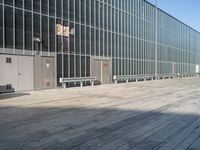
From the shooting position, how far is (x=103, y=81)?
2831 centimetres

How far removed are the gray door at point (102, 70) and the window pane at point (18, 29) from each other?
925 centimetres

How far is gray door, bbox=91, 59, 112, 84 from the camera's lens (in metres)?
26.8

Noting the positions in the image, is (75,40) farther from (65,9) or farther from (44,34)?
(44,34)

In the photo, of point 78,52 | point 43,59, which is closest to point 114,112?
point 43,59

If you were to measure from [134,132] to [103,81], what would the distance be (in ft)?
70.2

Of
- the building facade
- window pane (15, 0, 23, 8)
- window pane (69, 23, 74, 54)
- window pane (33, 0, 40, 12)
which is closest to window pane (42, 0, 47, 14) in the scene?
the building facade

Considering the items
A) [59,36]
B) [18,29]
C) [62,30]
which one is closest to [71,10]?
[62,30]

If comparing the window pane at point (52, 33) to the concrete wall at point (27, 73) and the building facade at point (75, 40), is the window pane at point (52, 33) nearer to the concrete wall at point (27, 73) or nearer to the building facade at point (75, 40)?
the building facade at point (75, 40)

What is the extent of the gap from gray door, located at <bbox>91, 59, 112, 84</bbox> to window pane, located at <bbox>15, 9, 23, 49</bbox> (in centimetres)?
925

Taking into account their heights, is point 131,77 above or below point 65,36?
below

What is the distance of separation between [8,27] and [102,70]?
12453 millimetres

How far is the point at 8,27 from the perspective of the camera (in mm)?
17516

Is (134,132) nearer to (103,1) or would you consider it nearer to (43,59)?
(43,59)

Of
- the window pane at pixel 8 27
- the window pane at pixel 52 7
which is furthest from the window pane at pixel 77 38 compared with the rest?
the window pane at pixel 8 27
